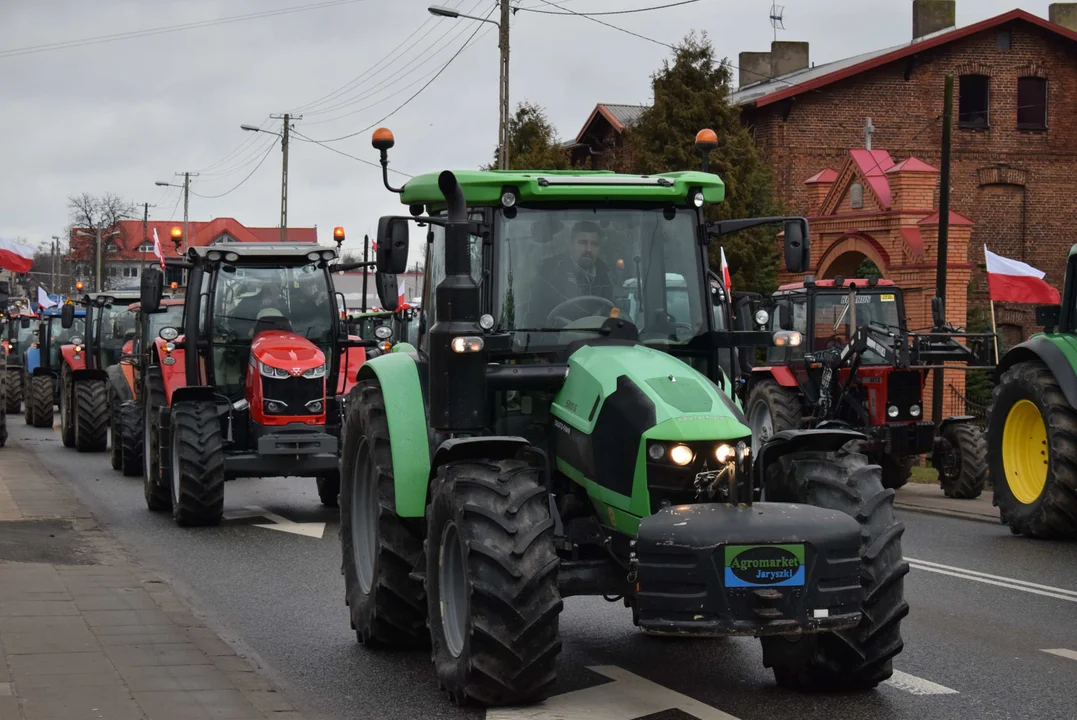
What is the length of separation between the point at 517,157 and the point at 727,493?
37530 mm

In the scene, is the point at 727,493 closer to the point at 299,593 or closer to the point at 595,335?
the point at 595,335

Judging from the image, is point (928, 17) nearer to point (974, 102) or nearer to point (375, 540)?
point (974, 102)

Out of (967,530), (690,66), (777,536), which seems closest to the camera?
(777,536)

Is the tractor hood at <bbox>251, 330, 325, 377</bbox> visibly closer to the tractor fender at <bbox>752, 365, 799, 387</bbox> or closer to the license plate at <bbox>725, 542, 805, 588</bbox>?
the tractor fender at <bbox>752, 365, 799, 387</bbox>

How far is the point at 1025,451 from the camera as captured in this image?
1490cm

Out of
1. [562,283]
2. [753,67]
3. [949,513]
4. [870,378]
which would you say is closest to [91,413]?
[870,378]

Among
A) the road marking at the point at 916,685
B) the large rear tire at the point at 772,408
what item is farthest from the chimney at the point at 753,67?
the road marking at the point at 916,685

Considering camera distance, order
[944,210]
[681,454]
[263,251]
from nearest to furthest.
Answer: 1. [681,454]
2. [263,251]
3. [944,210]

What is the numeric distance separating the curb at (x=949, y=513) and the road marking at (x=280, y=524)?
6.40 m

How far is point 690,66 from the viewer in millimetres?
36125

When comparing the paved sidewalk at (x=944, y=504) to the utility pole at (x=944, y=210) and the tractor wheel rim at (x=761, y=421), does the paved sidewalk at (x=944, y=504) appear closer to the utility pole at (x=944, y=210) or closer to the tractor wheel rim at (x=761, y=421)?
the tractor wheel rim at (x=761, y=421)

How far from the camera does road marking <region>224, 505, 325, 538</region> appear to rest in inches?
577

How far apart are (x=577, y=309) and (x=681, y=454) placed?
4.58ft

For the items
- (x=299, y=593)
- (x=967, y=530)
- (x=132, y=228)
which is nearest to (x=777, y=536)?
Result: (x=299, y=593)
